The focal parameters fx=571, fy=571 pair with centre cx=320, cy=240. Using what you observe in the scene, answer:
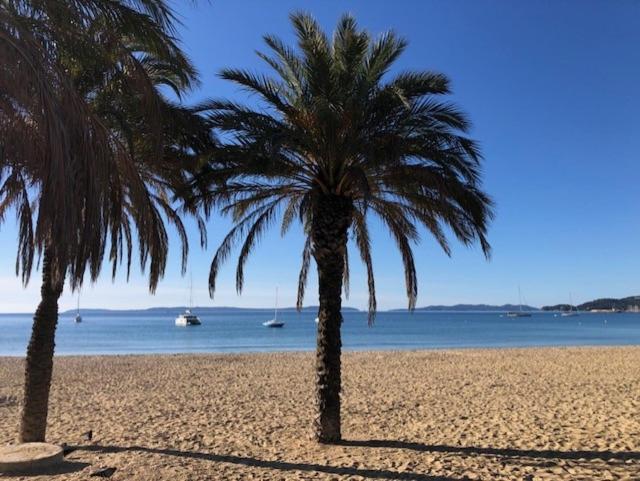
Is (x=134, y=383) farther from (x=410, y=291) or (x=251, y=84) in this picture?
(x=251, y=84)

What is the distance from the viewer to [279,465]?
7648 mm

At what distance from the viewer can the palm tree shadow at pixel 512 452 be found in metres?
7.82

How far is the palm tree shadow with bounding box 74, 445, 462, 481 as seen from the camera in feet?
22.8

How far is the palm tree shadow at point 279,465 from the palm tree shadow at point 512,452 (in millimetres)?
1395

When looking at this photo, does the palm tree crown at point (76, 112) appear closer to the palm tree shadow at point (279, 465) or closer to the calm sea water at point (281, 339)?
the palm tree shadow at point (279, 465)

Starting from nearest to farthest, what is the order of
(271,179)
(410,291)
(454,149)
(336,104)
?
(336,104) < (454,149) < (271,179) < (410,291)

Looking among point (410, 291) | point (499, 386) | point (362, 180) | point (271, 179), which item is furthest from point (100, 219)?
point (499, 386)

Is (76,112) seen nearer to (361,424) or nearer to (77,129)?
(77,129)

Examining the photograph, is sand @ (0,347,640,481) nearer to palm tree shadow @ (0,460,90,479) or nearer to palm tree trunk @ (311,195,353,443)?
palm tree shadow @ (0,460,90,479)

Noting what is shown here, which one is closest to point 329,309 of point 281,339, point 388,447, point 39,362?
point 388,447

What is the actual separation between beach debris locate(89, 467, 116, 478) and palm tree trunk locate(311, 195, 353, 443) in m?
3.01

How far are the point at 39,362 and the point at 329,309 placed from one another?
4.32 meters

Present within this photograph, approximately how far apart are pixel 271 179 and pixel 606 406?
883 centimetres

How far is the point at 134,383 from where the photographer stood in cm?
1875
